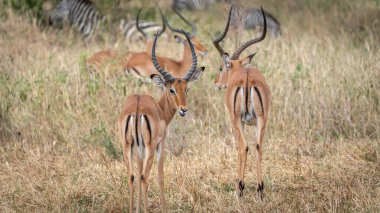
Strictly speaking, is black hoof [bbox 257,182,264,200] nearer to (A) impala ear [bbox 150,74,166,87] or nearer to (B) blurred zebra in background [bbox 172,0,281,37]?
(A) impala ear [bbox 150,74,166,87]

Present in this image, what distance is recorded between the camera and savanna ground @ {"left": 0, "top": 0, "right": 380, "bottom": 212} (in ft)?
19.2

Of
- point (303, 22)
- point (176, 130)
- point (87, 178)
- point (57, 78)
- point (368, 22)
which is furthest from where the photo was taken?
point (303, 22)

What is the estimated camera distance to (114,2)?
43.3 feet

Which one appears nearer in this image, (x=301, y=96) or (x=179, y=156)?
(x=179, y=156)

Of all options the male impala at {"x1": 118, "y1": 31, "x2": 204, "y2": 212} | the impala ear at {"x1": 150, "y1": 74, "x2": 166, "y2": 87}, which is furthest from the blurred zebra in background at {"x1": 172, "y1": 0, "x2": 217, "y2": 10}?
the male impala at {"x1": 118, "y1": 31, "x2": 204, "y2": 212}

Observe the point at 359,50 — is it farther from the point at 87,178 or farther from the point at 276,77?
the point at 87,178

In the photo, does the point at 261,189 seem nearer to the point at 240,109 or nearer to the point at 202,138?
the point at 240,109

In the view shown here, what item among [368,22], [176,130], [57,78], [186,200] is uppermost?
[368,22]

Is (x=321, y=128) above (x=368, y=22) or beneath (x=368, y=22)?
beneath

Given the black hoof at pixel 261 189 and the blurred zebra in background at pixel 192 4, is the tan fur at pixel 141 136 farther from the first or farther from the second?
the blurred zebra in background at pixel 192 4

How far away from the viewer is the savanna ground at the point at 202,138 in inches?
230

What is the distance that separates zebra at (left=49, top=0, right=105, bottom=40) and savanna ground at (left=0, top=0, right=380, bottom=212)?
9.21ft

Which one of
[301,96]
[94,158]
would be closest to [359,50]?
[301,96]

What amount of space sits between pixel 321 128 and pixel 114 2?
21.2 feet
